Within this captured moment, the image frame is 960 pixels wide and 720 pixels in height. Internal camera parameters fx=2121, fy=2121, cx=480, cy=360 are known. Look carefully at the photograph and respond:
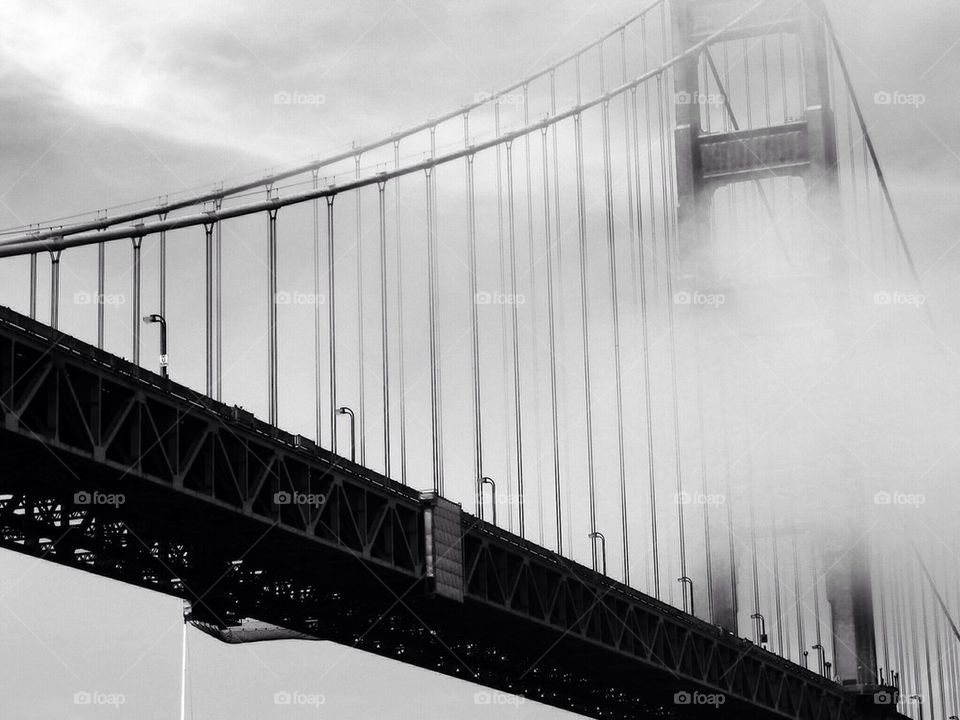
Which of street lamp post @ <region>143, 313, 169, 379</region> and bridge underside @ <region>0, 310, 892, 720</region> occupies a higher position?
street lamp post @ <region>143, 313, 169, 379</region>

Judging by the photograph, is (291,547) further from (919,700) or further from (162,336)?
(919,700)

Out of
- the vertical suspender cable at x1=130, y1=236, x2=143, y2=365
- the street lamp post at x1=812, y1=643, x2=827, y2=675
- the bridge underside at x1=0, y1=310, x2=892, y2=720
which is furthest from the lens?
the street lamp post at x1=812, y1=643, x2=827, y2=675

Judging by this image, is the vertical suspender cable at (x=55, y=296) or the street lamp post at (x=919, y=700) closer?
the vertical suspender cable at (x=55, y=296)

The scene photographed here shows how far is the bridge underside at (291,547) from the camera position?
37844mm

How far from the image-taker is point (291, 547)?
47.1m

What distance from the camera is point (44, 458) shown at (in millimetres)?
37562

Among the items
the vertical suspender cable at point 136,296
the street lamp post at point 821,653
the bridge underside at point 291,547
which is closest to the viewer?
the bridge underside at point 291,547

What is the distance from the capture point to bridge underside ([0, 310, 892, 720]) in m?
37.8

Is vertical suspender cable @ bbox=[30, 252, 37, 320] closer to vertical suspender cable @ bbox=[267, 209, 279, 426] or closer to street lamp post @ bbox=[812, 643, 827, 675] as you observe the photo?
vertical suspender cable @ bbox=[267, 209, 279, 426]

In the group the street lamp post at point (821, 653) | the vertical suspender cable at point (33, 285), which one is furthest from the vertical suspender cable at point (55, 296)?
the street lamp post at point (821, 653)

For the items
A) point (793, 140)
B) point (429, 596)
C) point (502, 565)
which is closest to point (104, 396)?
point (429, 596)

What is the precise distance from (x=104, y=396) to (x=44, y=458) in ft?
6.39

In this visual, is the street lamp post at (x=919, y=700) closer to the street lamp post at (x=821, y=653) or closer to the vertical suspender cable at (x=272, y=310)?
the street lamp post at (x=821, y=653)

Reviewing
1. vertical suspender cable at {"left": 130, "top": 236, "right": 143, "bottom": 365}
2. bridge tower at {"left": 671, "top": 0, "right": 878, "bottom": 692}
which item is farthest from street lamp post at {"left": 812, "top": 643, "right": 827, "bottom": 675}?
vertical suspender cable at {"left": 130, "top": 236, "right": 143, "bottom": 365}
